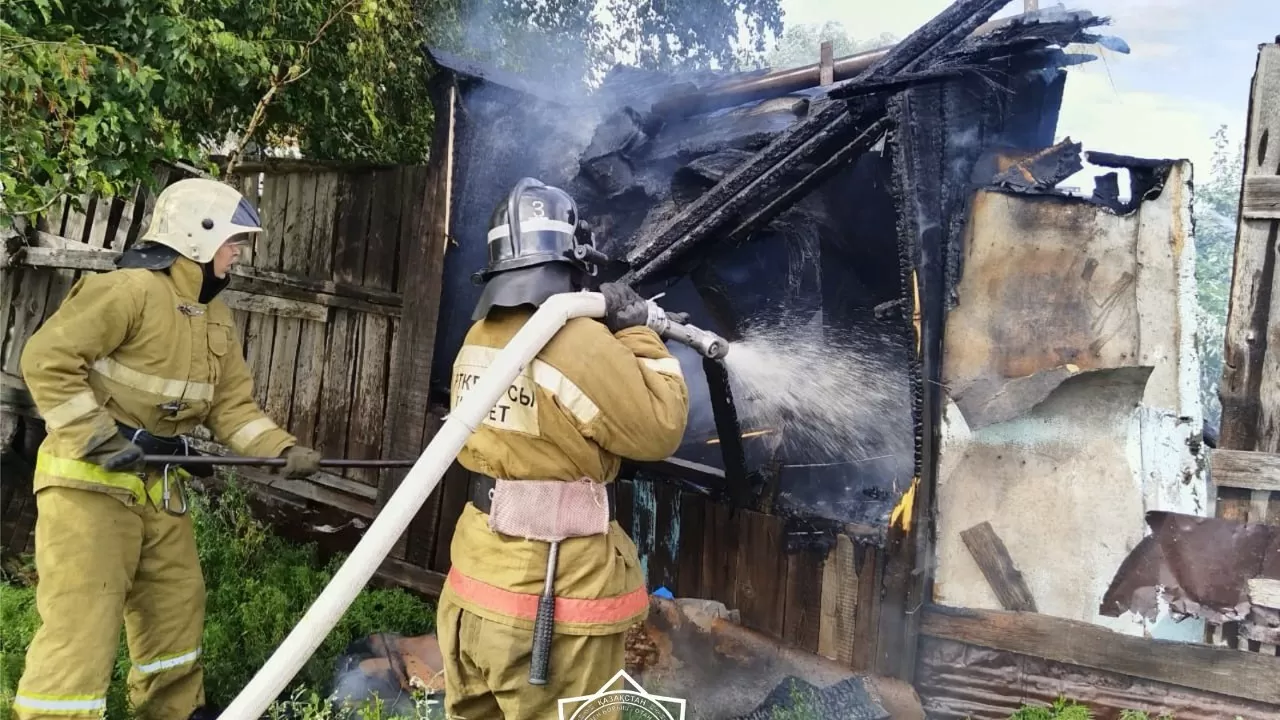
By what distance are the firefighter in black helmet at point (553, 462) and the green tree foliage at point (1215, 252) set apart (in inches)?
82.1

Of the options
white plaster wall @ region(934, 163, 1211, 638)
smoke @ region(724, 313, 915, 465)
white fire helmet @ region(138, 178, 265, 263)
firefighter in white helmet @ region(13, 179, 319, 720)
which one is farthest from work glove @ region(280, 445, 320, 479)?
white plaster wall @ region(934, 163, 1211, 638)

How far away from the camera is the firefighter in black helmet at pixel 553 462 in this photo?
107 inches

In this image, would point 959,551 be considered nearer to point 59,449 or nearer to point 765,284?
point 765,284

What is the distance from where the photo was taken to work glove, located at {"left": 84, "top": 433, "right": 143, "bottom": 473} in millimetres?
3354

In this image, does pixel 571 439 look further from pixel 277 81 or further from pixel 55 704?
pixel 277 81

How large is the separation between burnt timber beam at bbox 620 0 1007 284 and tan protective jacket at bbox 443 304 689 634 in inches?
44.7

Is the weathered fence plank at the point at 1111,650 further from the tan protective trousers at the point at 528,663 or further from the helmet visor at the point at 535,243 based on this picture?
the helmet visor at the point at 535,243

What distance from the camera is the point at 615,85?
5.21m

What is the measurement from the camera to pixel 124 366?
11.6ft

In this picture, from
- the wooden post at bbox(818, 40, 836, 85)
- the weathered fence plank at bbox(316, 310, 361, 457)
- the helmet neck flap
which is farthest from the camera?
the weathered fence plank at bbox(316, 310, 361, 457)

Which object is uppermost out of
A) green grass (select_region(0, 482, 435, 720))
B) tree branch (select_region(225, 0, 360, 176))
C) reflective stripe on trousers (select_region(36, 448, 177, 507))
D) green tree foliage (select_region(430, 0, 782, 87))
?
green tree foliage (select_region(430, 0, 782, 87))

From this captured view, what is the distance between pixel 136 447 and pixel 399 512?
5.22ft

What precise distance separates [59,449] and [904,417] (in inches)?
146

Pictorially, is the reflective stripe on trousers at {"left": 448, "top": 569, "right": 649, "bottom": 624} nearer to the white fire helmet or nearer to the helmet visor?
the helmet visor
